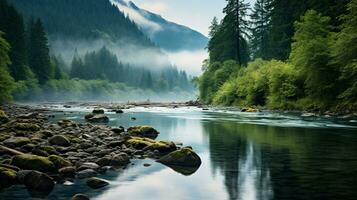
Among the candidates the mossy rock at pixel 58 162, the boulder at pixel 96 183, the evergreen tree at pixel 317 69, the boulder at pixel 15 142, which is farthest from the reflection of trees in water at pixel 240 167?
the evergreen tree at pixel 317 69

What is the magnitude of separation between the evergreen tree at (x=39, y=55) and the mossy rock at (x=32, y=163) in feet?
329

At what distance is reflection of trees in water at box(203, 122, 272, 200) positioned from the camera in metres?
11.4

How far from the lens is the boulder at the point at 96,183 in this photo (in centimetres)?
1172

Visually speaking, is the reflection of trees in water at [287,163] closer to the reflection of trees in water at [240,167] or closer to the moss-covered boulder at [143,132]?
the reflection of trees in water at [240,167]

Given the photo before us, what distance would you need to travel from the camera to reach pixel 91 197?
34.7 ft

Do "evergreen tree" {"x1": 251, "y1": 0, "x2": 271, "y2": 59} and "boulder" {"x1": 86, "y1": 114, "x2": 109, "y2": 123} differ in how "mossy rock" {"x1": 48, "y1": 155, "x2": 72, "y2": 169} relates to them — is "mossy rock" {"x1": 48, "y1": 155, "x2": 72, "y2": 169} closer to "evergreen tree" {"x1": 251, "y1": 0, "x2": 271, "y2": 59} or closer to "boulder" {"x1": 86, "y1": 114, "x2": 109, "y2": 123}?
"boulder" {"x1": 86, "y1": 114, "x2": 109, "y2": 123}

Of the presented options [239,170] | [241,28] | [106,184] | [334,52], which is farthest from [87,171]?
[241,28]

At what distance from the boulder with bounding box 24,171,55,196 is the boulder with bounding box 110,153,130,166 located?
380 centimetres

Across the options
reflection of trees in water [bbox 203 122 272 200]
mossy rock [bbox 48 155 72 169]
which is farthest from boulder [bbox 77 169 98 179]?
reflection of trees in water [bbox 203 122 272 200]

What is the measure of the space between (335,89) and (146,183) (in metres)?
34.2

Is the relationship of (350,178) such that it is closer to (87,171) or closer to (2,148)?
(87,171)

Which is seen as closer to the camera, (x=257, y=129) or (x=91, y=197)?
(x=91, y=197)

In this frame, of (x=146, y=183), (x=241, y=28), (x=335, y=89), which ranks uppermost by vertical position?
(x=241, y=28)

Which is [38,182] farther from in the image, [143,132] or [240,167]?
[143,132]
